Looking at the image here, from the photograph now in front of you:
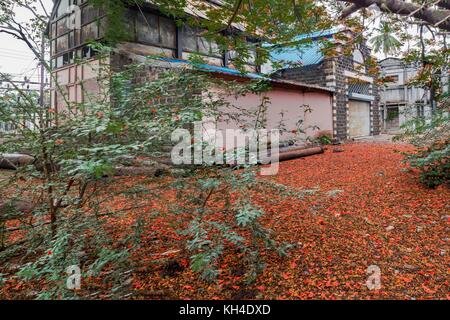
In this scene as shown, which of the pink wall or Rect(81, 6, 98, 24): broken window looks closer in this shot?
the pink wall

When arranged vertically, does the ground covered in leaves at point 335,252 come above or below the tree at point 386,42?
below

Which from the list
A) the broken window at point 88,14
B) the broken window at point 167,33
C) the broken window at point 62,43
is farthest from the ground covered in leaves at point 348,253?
the broken window at point 62,43

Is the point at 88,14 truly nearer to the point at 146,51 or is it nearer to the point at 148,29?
the point at 148,29

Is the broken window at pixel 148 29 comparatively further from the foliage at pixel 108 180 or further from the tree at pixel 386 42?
the foliage at pixel 108 180

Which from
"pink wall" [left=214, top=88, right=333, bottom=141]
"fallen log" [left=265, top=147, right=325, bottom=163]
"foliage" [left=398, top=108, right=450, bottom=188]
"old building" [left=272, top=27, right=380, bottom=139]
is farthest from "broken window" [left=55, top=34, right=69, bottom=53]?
"foliage" [left=398, top=108, right=450, bottom=188]

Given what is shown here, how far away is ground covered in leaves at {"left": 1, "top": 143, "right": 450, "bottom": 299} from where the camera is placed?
2232 mm

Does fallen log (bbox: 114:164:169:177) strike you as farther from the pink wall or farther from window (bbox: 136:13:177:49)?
window (bbox: 136:13:177:49)

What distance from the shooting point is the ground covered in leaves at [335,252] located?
2232mm

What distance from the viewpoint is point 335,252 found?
2.75 meters

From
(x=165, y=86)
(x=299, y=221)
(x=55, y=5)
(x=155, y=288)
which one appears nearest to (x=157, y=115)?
(x=165, y=86)

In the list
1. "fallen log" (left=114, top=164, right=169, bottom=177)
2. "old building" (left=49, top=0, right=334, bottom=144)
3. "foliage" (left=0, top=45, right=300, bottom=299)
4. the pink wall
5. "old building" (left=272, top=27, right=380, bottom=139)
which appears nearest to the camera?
Result: "foliage" (left=0, top=45, right=300, bottom=299)

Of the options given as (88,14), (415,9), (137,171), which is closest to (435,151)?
(415,9)
